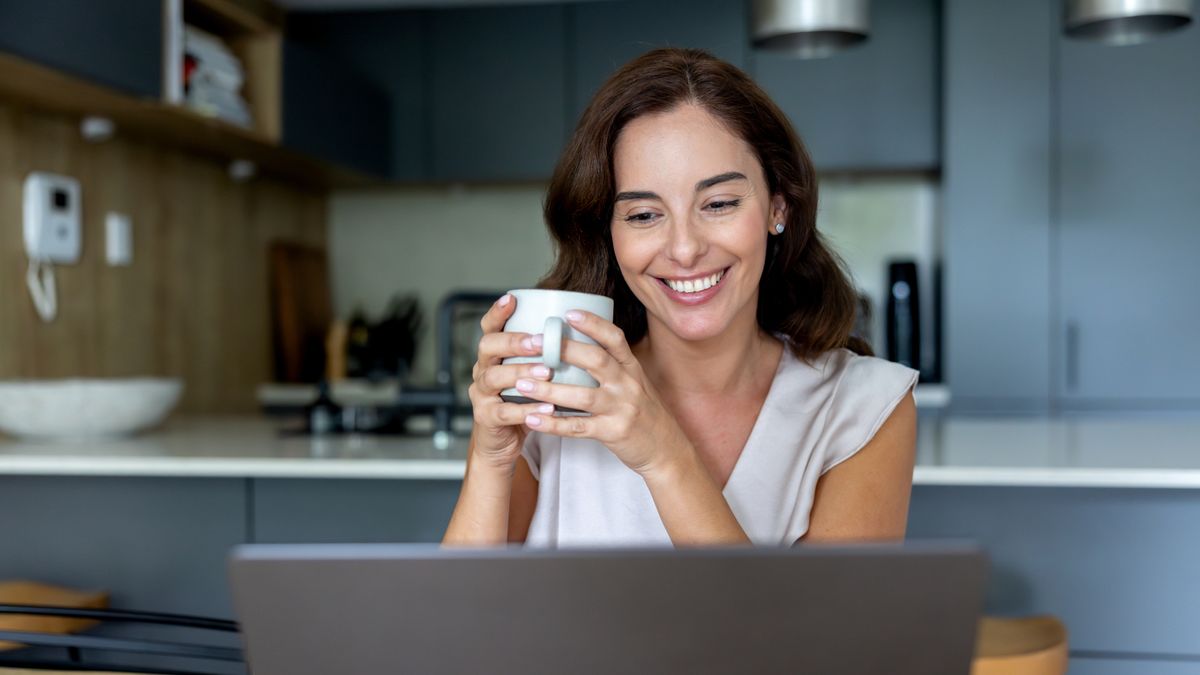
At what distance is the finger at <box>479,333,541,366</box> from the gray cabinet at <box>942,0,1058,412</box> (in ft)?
8.56

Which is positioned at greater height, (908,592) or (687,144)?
(687,144)

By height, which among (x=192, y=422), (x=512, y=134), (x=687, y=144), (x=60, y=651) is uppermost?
(x=512, y=134)

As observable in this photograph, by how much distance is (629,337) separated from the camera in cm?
128

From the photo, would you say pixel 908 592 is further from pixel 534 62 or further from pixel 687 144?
pixel 534 62

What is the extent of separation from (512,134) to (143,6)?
4.79 feet

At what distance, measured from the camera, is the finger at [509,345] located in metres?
0.84

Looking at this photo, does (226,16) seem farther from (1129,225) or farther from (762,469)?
(1129,225)

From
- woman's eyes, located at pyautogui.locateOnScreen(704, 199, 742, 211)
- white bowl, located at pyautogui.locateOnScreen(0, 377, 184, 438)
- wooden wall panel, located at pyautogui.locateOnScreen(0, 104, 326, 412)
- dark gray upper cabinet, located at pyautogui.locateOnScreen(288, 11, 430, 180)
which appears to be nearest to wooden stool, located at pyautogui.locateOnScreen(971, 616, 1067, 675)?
woman's eyes, located at pyautogui.locateOnScreen(704, 199, 742, 211)

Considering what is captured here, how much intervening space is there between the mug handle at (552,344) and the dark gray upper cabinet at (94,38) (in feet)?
5.17

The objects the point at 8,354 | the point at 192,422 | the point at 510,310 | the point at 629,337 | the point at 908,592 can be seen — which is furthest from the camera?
the point at 192,422

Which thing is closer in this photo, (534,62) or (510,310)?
(510,310)

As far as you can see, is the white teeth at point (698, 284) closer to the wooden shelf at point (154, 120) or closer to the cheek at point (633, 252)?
the cheek at point (633, 252)

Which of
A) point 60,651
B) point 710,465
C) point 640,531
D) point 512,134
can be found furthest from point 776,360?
point 512,134

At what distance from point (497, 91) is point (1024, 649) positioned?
2700mm
